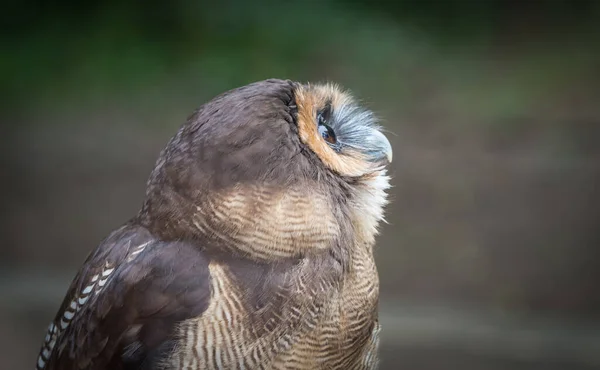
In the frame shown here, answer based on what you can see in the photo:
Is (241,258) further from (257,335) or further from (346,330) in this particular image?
(346,330)

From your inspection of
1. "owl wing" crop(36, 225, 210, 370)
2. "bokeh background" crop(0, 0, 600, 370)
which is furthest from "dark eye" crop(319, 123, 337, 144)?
"bokeh background" crop(0, 0, 600, 370)

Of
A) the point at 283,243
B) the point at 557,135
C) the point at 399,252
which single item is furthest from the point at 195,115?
the point at 557,135

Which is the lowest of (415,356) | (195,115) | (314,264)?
(415,356)

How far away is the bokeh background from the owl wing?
7.47 ft

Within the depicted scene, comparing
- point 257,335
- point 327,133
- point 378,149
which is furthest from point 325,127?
point 257,335

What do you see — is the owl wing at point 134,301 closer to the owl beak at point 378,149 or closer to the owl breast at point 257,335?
the owl breast at point 257,335

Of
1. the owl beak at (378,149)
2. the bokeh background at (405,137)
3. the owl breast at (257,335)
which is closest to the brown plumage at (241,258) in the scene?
the owl breast at (257,335)

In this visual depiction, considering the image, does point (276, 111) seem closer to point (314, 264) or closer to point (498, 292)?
point (314, 264)

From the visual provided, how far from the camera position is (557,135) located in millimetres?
3988

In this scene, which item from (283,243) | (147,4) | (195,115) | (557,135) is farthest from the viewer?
(147,4)

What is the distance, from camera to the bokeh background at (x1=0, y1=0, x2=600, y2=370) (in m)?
4.00

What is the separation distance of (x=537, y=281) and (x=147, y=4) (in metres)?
2.68

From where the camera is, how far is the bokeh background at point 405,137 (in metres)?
4.00

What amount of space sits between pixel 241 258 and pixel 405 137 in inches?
98.3
